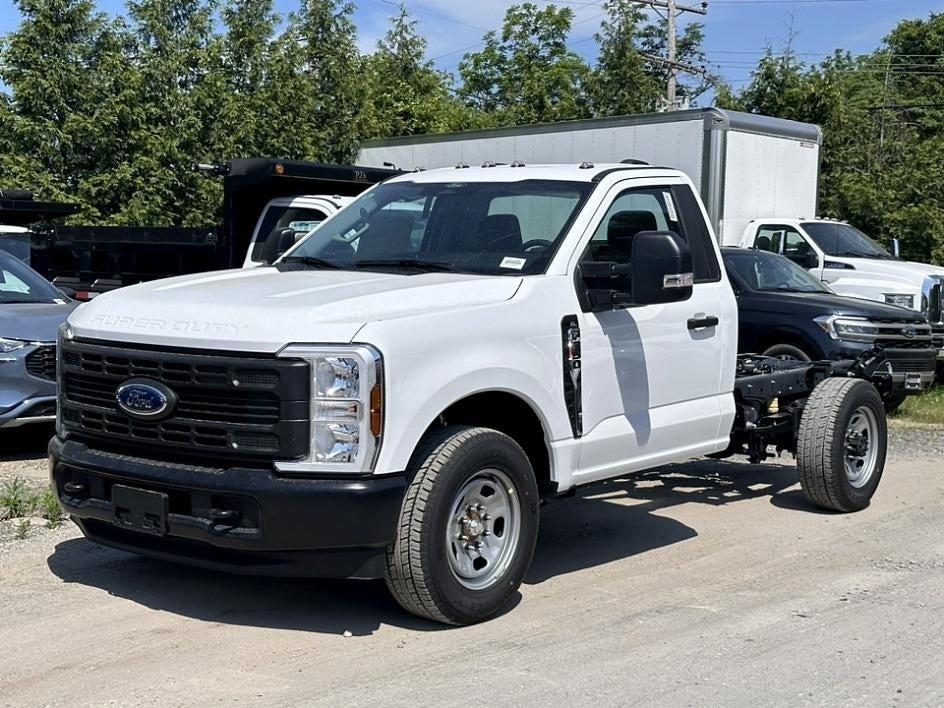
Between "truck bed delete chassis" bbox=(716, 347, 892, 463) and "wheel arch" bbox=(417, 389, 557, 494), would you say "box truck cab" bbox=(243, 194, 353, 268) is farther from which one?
"wheel arch" bbox=(417, 389, 557, 494)

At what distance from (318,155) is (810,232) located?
8735mm

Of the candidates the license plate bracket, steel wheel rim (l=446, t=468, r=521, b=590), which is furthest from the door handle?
the license plate bracket

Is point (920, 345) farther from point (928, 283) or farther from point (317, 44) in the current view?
point (317, 44)

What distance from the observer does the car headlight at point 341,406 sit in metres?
4.91

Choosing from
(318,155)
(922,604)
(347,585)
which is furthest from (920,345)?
(318,155)

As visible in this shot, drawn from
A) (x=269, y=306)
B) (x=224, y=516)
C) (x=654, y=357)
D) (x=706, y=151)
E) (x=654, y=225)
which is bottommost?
(x=224, y=516)

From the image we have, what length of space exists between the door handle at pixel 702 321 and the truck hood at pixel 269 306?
52.2 inches

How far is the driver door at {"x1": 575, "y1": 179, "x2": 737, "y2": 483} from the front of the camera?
611 centimetres

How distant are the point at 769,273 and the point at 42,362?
314 inches

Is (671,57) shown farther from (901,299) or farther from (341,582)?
(341,582)

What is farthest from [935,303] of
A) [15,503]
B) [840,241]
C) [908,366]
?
[15,503]

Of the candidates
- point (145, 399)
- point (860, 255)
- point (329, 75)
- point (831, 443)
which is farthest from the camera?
point (329, 75)

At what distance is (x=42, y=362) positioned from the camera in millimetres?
8945

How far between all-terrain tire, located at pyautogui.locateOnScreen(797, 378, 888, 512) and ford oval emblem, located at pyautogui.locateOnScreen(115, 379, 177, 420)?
14.6 ft
